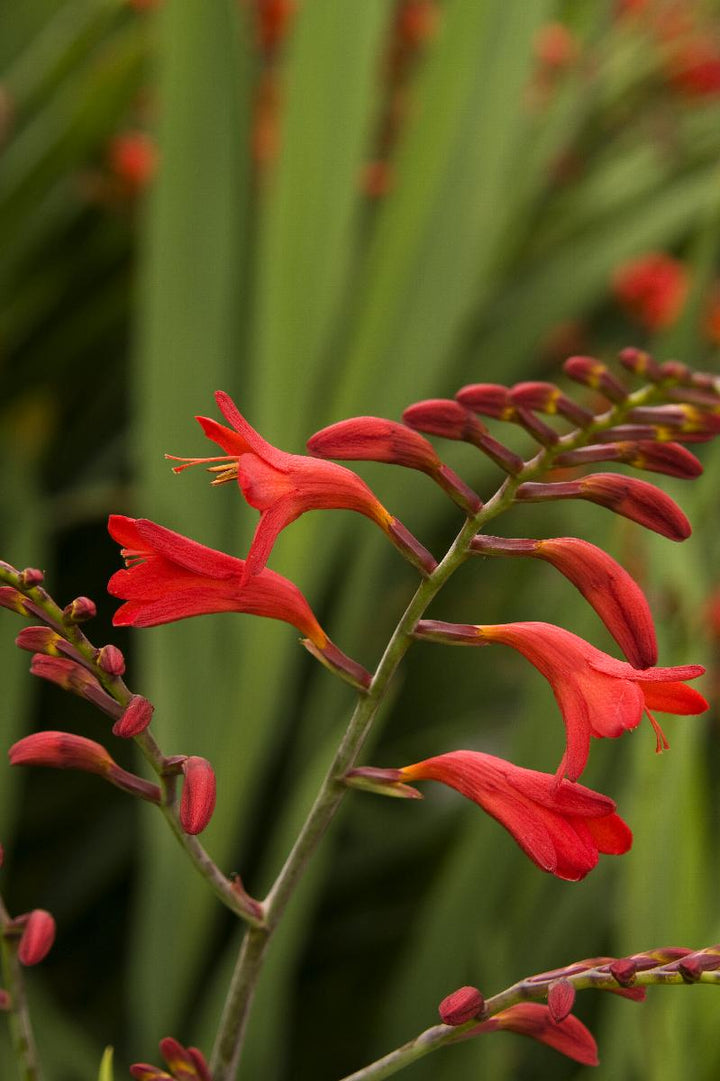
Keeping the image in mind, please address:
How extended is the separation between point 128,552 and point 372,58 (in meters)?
0.98

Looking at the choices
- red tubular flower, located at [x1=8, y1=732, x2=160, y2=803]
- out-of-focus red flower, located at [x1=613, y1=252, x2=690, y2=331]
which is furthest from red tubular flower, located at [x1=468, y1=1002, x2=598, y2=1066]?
out-of-focus red flower, located at [x1=613, y1=252, x2=690, y2=331]

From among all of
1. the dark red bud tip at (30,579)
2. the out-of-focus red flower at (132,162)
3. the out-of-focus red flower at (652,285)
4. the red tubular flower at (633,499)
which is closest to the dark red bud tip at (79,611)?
the dark red bud tip at (30,579)

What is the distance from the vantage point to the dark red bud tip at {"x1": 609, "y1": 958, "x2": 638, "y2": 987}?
326 mm

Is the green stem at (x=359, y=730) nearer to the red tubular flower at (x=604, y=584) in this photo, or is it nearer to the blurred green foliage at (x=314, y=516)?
the red tubular flower at (x=604, y=584)

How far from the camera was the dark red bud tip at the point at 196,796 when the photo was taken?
33 cm

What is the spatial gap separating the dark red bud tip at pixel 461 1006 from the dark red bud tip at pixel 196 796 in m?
0.09

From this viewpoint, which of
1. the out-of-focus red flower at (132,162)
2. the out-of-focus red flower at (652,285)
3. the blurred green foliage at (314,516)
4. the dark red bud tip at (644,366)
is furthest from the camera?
the out-of-focus red flower at (652,285)

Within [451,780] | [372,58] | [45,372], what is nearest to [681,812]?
[451,780]

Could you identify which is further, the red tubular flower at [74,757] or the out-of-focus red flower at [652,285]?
the out-of-focus red flower at [652,285]

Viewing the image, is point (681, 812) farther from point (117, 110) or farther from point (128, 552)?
point (117, 110)

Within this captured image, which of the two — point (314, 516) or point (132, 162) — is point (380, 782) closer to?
point (314, 516)

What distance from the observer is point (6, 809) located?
1.04 meters

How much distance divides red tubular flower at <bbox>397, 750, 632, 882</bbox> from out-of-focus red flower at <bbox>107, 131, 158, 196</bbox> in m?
1.09

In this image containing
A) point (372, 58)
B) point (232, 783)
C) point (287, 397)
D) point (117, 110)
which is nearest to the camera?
point (232, 783)
